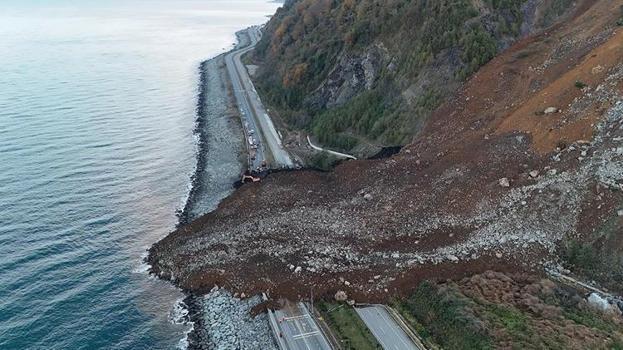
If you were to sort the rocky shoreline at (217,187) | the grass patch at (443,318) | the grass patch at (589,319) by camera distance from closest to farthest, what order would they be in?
the grass patch at (589,319) < the grass patch at (443,318) < the rocky shoreline at (217,187)

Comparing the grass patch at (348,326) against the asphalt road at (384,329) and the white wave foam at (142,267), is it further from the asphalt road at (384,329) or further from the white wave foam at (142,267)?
the white wave foam at (142,267)

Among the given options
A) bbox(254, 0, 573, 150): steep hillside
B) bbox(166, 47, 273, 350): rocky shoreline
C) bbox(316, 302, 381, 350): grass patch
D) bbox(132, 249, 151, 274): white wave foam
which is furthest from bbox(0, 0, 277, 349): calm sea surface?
bbox(254, 0, 573, 150): steep hillside

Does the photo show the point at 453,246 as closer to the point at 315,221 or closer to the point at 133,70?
the point at 315,221

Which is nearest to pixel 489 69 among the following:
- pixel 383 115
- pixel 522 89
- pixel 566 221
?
pixel 522 89

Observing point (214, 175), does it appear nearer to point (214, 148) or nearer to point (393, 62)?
point (214, 148)

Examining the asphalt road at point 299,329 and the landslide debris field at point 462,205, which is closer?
the asphalt road at point 299,329

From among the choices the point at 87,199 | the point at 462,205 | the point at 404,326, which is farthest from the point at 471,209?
the point at 87,199

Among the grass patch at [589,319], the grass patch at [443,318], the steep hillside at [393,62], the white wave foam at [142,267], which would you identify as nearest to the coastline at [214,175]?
the white wave foam at [142,267]
